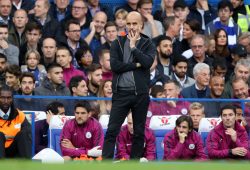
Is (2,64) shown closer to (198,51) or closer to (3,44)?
(3,44)

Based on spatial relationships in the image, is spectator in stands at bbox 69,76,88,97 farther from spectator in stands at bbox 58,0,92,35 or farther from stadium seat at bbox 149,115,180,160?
spectator in stands at bbox 58,0,92,35

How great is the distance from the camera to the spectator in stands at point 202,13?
20375 millimetres

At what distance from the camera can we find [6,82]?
16922 millimetres

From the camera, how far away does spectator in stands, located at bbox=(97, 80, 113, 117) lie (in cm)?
1648

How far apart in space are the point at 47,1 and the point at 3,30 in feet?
4.96

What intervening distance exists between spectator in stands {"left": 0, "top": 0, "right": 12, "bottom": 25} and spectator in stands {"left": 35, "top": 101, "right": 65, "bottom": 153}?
112 inches

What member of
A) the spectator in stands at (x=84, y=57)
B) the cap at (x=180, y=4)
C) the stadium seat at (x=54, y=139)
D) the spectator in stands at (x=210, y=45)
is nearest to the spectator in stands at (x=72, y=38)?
the spectator in stands at (x=84, y=57)

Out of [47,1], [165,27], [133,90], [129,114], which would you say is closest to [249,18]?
[165,27]

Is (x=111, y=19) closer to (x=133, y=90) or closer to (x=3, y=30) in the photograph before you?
(x=3, y=30)

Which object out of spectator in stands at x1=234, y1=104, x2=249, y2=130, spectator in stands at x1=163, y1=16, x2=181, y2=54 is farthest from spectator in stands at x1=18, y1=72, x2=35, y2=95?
spectator in stands at x1=163, y1=16, x2=181, y2=54

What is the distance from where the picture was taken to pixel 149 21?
770 inches

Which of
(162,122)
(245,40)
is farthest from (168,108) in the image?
(245,40)

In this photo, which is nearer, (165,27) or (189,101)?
(189,101)

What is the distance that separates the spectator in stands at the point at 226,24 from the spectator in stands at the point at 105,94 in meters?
3.48
